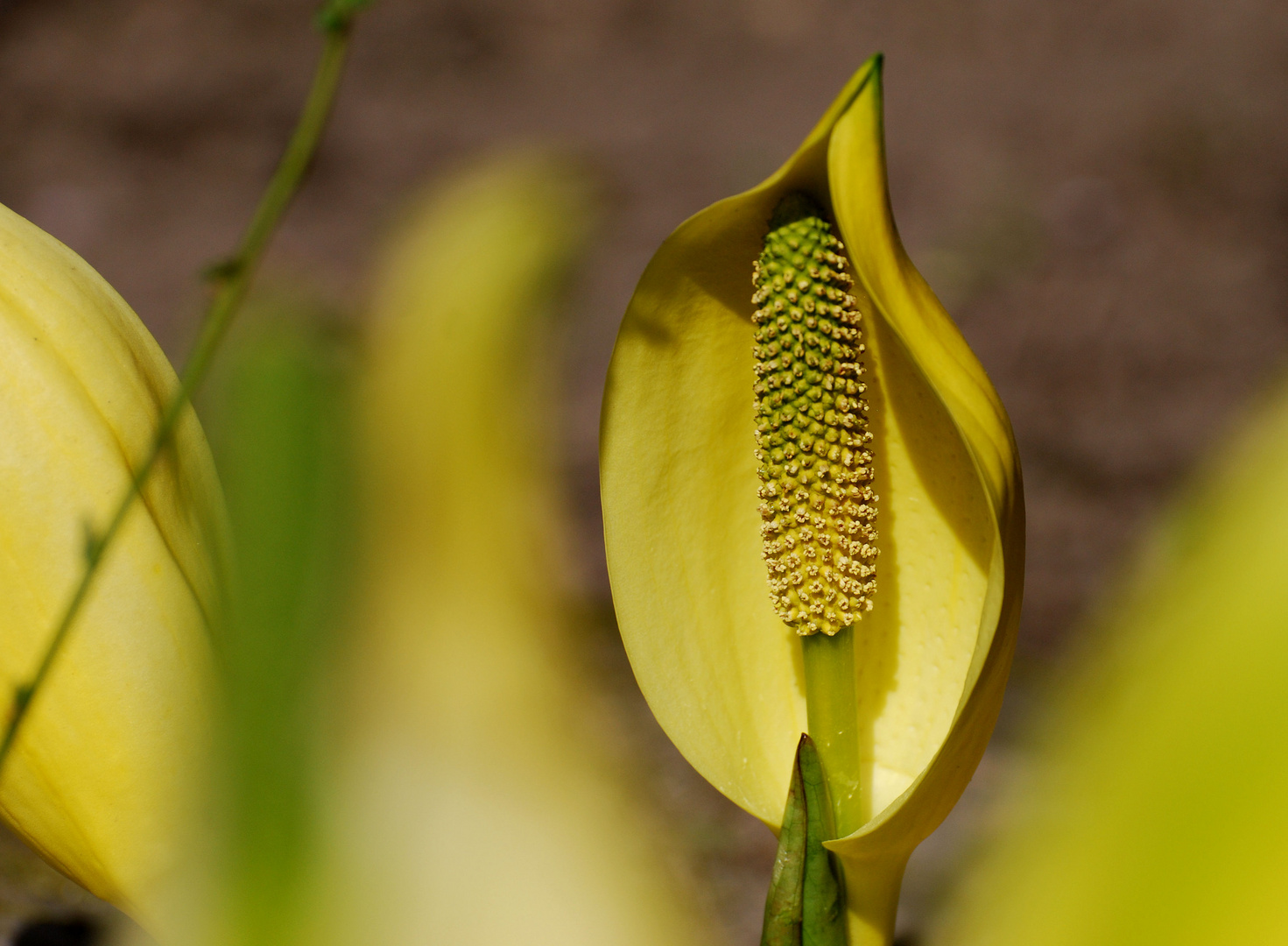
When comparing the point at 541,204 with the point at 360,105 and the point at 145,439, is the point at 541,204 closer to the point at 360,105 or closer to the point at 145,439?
the point at 145,439

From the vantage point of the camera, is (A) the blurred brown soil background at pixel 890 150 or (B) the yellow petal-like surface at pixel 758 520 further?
(A) the blurred brown soil background at pixel 890 150

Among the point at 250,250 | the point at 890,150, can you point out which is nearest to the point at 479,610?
the point at 250,250

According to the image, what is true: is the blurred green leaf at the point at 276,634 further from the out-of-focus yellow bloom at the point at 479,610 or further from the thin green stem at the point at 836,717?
the thin green stem at the point at 836,717

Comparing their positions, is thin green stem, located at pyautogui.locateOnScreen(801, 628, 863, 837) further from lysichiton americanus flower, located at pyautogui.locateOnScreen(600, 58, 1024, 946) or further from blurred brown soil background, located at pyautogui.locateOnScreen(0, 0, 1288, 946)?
blurred brown soil background, located at pyautogui.locateOnScreen(0, 0, 1288, 946)

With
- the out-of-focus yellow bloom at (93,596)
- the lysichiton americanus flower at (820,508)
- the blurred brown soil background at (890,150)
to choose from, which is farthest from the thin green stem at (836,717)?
the blurred brown soil background at (890,150)

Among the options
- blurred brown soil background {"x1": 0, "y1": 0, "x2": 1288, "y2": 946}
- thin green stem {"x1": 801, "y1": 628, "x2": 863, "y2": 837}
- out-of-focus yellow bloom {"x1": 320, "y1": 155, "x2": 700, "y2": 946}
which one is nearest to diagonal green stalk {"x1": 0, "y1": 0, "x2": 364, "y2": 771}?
out-of-focus yellow bloom {"x1": 320, "y1": 155, "x2": 700, "y2": 946}
